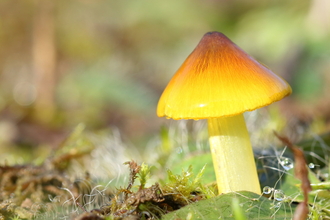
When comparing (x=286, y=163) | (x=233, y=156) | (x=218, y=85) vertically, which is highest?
(x=218, y=85)

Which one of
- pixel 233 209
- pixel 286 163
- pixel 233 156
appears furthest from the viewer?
pixel 286 163

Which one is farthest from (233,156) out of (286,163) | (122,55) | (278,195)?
(122,55)

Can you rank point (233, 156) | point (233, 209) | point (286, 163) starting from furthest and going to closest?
1. point (286, 163)
2. point (233, 156)
3. point (233, 209)

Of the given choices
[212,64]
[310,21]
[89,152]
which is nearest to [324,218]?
[212,64]

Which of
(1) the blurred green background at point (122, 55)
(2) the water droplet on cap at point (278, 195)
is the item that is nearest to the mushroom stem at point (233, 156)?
(2) the water droplet on cap at point (278, 195)

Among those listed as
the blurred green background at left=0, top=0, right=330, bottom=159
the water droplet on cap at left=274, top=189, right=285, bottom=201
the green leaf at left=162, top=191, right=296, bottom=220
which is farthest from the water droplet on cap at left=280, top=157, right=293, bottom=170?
the blurred green background at left=0, top=0, right=330, bottom=159

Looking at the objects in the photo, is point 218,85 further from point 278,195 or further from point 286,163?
point 286,163
